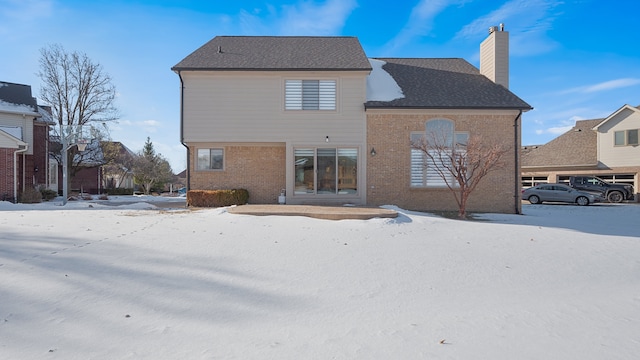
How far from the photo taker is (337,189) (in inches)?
578

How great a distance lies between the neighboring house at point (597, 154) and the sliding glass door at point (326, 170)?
20.9 m

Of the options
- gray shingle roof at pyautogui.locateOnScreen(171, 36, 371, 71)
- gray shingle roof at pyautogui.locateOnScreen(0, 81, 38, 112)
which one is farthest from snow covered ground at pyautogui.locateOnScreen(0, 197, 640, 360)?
gray shingle roof at pyautogui.locateOnScreen(0, 81, 38, 112)

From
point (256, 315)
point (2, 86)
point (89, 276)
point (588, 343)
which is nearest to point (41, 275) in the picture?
point (89, 276)

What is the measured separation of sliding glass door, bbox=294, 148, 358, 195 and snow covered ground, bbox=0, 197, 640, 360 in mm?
6681

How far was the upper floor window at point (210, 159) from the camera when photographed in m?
15.1

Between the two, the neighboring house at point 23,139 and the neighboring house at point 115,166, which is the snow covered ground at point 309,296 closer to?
the neighboring house at point 23,139

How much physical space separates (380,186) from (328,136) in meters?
2.90

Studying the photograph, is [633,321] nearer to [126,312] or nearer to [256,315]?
[256,315]

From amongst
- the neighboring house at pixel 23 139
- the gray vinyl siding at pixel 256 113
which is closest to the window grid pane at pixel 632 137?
the gray vinyl siding at pixel 256 113

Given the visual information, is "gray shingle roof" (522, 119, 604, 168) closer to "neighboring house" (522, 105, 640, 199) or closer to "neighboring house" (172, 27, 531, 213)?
"neighboring house" (522, 105, 640, 199)

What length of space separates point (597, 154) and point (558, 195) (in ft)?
28.6

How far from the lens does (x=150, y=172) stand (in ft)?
116

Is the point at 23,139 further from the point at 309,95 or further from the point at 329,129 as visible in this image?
the point at 329,129

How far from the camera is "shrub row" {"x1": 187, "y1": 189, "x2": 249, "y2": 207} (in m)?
13.8
